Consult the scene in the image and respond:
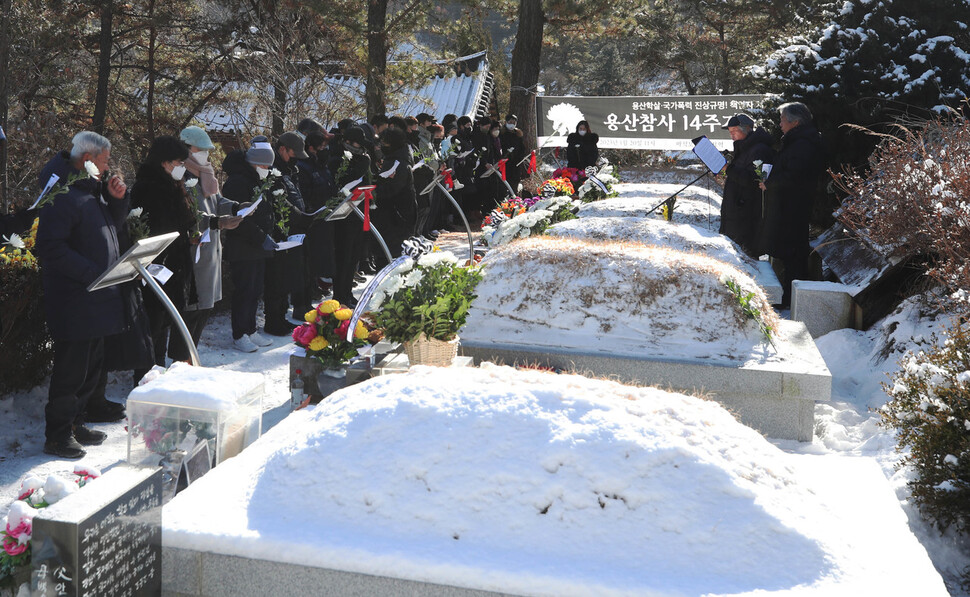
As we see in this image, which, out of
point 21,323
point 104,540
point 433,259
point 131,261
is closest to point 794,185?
point 433,259

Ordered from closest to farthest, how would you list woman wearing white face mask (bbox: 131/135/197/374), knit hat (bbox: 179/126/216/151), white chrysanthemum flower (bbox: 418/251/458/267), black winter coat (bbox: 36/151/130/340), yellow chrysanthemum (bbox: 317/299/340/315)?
black winter coat (bbox: 36/151/130/340) → yellow chrysanthemum (bbox: 317/299/340/315) → white chrysanthemum flower (bbox: 418/251/458/267) → woman wearing white face mask (bbox: 131/135/197/374) → knit hat (bbox: 179/126/216/151)

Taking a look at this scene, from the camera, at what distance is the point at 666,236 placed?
7.80 m

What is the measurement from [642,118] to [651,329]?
36.5 feet

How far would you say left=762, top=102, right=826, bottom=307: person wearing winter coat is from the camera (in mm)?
8797

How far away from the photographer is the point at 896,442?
17.1 ft

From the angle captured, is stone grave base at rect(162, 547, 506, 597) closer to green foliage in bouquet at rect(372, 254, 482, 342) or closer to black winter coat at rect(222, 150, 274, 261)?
green foliage in bouquet at rect(372, 254, 482, 342)

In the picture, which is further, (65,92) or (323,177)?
(65,92)

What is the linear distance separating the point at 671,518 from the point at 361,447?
3.61 ft

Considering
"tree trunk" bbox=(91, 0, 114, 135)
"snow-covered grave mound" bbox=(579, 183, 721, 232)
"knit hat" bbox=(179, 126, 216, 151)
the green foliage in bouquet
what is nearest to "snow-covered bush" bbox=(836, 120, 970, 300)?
"snow-covered grave mound" bbox=(579, 183, 721, 232)

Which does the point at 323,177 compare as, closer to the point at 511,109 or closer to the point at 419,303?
the point at 419,303

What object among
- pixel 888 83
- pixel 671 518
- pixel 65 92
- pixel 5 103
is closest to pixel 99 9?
pixel 65 92

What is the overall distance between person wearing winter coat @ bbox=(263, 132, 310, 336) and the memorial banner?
9.52 m

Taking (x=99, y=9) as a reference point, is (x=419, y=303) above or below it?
below

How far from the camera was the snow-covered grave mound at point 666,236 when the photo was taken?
7686 millimetres
